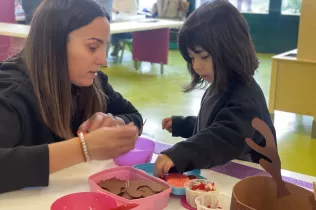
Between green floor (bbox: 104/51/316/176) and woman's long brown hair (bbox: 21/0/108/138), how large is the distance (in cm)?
188

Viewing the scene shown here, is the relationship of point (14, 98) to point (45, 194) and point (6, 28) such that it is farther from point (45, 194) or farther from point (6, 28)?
point (6, 28)

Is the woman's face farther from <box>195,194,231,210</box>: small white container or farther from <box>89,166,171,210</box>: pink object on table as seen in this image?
<box>195,194,231,210</box>: small white container

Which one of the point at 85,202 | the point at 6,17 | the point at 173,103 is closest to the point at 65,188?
the point at 85,202

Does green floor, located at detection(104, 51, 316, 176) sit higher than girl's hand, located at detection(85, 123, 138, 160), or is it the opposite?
girl's hand, located at detection(85, 123, 138, 160)

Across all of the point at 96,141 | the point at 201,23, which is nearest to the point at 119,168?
the point at 96,141

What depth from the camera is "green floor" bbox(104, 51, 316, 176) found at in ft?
9.70

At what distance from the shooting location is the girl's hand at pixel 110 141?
3.24 feet

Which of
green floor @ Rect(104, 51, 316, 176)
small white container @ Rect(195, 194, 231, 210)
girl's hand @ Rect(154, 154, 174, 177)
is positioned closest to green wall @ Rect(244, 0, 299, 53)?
green floor @ Rect(104, 51, 316, 176)

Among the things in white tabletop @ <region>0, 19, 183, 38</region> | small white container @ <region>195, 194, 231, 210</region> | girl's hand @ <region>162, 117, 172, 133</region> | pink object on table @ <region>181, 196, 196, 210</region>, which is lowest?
girl's hand @ <region>162, 117, 172, 133</region>

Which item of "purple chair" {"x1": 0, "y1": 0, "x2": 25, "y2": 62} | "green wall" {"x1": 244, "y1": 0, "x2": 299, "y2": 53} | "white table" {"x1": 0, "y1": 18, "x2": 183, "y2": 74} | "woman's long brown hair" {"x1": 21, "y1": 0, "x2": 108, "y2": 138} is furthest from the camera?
"green wall" {"x1": 244, "y1": 0, "x2": 299, "y2": 53}

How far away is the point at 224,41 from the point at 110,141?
0.55 m

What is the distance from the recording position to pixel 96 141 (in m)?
0.99

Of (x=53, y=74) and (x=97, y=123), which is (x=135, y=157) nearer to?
(x=97, y=123)

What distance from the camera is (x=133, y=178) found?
104 centimetres
